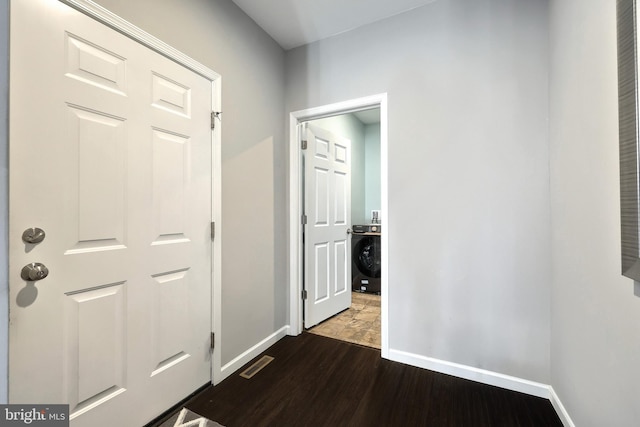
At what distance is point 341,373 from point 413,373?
51 cm

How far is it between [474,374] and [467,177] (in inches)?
52.5

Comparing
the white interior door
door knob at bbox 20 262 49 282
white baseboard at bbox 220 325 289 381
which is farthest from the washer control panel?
door knob at bbox 20 262 49 282

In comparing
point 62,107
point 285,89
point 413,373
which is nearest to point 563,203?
point 413,373

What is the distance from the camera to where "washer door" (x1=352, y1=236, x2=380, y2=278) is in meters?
3.69

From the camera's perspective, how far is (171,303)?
148 centimetres

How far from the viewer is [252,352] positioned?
6.55ft

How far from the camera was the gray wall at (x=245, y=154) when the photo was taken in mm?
1625

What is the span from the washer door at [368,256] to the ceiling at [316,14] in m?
2.54

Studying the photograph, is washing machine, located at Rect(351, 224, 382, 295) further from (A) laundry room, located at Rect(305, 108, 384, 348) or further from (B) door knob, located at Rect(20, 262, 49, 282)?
(B) door knob, located at Rect(20, 262, 49, 282)

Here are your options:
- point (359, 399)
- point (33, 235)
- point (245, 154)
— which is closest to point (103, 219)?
point (33, 235)

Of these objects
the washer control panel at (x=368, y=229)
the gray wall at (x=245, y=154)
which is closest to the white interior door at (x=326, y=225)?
the gray wall at (x=245, y=154)

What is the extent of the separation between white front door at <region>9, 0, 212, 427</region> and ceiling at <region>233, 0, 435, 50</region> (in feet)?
2.75

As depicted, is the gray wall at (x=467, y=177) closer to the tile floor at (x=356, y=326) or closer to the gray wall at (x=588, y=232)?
the gray wall at (x=588, y=232)

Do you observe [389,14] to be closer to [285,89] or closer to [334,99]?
[334,99]
